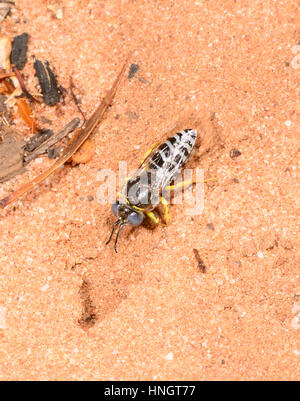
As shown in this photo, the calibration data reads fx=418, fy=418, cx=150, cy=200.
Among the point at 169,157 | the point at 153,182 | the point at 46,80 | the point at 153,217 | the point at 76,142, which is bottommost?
the point at 153,217

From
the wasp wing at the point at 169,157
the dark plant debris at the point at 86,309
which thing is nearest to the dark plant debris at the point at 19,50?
the wasp wing at the point at 169,157

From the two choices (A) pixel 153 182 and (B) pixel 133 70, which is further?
(B) pixel 133 70

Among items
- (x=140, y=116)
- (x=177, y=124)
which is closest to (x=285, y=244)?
(x=177, y=124)

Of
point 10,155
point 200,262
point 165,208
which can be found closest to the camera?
point 200,262

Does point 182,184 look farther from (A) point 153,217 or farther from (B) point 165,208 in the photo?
(A) point 153,217

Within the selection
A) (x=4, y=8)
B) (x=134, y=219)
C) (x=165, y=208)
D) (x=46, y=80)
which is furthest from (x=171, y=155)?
(x=4, y=8)

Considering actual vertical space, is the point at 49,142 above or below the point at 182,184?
above
